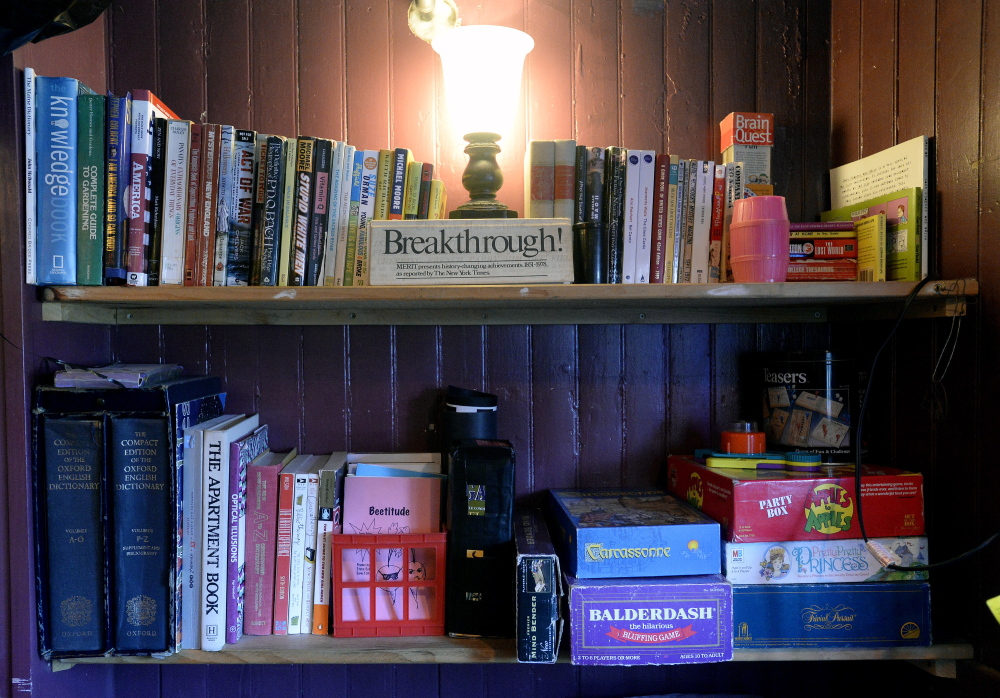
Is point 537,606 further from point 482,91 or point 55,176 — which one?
point 55,176

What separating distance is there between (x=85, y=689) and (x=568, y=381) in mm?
1025

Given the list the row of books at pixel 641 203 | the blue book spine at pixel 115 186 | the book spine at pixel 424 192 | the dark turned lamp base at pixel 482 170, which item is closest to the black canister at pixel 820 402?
the row of books at pixel 641 203

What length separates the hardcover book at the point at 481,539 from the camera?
3.26 ft

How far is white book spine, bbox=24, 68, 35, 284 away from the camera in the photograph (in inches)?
36.9

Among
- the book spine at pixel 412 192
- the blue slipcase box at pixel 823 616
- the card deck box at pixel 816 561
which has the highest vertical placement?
the book spine at pixel 412 192

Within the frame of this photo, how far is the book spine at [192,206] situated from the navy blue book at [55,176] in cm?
16

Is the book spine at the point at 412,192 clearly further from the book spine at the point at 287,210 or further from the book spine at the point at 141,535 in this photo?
the book spine at the point at 141,535

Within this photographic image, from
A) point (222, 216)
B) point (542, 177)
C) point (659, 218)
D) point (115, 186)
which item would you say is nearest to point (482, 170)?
point (542, 177)

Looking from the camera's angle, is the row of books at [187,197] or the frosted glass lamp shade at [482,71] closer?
the row of books at [187,197]

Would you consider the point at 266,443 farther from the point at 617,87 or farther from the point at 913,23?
the point at 913,23

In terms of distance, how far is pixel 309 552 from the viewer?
105cm

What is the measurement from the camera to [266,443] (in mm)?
1233

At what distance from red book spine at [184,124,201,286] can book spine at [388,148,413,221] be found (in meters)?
0.31

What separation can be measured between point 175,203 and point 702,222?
88cm
